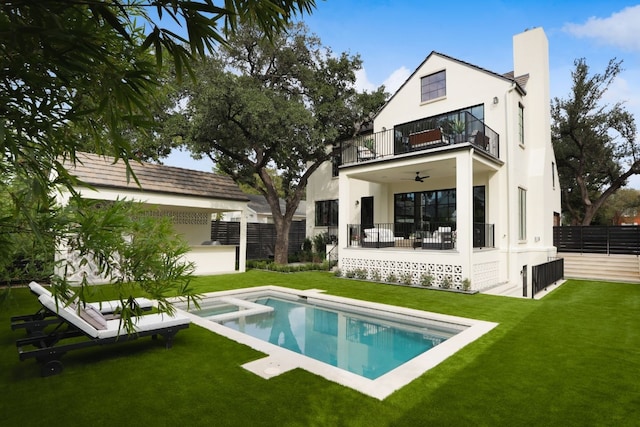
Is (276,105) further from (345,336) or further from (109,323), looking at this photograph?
(109,323)

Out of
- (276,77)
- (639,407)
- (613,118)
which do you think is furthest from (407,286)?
(613,118)

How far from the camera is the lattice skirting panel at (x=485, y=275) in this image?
10.7 m

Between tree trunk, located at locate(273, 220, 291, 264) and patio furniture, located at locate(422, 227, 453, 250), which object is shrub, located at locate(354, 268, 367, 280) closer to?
patio furniture, located at locate(422, 227, 453, 250)

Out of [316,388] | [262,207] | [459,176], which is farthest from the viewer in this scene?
[262,207]

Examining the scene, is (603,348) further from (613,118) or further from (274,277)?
(613,118)

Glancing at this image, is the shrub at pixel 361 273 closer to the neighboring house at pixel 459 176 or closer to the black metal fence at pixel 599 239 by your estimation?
the neighboring house at pixel 459 176

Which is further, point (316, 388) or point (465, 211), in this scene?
point (465, 211)

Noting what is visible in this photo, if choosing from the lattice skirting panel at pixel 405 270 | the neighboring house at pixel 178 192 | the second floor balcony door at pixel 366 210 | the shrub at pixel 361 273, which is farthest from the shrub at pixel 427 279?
the neighboring house at pixel 178 192

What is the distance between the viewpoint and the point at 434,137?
476 inches

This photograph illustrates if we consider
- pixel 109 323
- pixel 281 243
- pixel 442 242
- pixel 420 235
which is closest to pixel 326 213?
pixel 281 243

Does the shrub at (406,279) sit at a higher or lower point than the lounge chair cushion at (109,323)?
lower

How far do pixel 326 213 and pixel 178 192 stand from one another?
8.92 m

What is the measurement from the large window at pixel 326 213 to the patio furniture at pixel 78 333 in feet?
46.8

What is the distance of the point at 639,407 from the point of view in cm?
353
